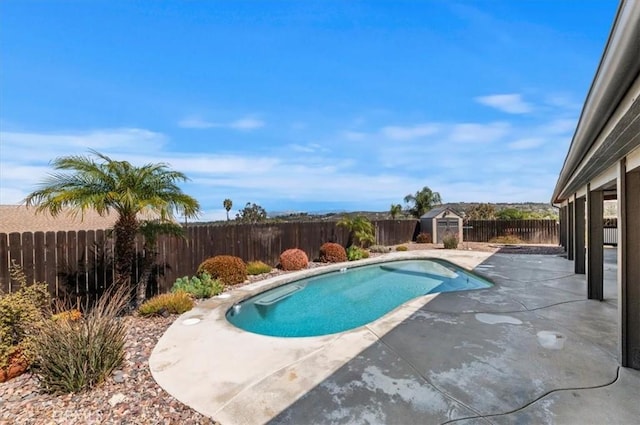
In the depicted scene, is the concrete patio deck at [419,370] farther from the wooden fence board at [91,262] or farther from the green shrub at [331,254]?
the green shrub at [331,254]

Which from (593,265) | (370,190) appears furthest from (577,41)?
(370,190)

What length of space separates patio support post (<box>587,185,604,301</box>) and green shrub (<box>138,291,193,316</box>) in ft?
25.5

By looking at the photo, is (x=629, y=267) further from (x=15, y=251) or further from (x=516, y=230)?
(x=516, y=230)

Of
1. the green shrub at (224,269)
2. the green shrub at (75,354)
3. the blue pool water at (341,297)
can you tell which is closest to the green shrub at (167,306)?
the blue pool water at (341,297)

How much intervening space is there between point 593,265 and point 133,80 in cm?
1157

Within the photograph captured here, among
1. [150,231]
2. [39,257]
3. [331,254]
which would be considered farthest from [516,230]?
[39,257]

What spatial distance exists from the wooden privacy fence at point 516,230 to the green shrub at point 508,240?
0.21 m

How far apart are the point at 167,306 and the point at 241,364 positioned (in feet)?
9.24

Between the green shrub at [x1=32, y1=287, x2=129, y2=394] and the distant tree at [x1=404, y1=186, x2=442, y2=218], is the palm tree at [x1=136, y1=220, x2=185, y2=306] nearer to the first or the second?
the green shrub at [x1=32, y1=287, x2=129, y2=394]

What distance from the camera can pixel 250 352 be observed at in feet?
13.0

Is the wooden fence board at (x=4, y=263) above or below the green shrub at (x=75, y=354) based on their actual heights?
above

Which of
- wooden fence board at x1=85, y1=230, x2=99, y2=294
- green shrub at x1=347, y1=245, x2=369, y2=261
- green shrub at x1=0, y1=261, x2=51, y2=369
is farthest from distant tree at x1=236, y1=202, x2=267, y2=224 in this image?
green shrub at x1=0, y1=261, x2=51, y2=369

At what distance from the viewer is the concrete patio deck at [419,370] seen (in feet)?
8.69

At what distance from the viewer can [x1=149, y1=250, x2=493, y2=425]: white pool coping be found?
Result: 2.82m
